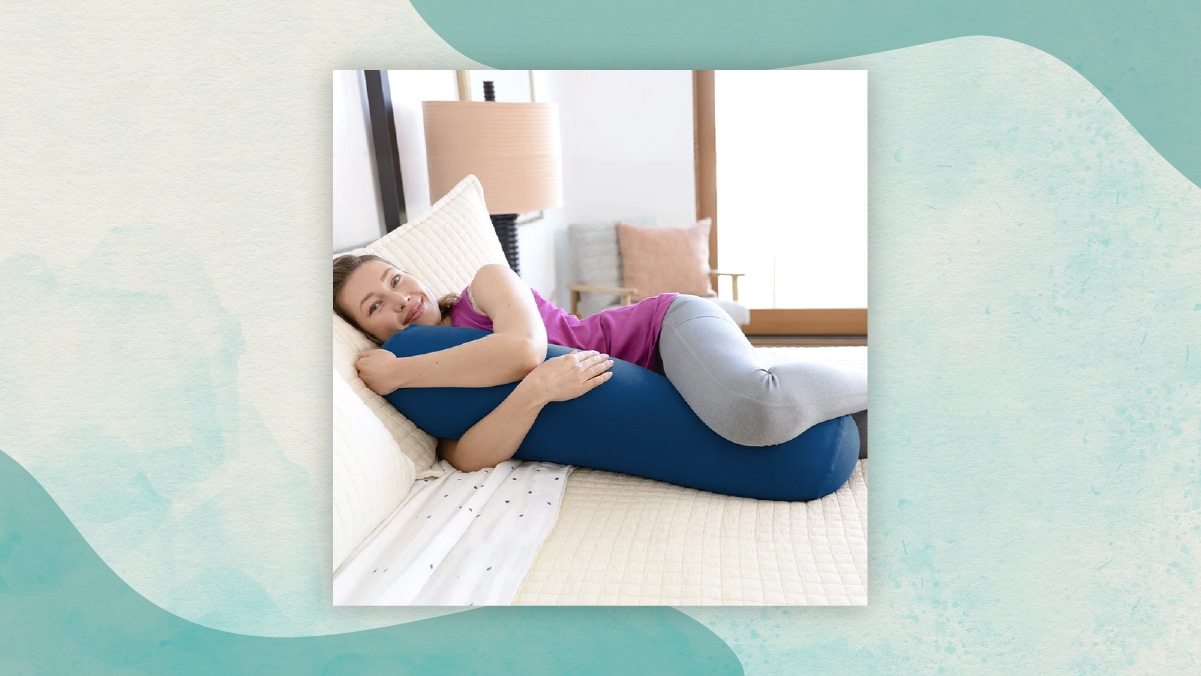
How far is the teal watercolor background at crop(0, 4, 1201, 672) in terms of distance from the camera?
4.17ft

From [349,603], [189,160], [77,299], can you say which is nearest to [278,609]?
[349,603]

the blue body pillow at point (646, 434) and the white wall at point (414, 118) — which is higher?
the white wall at point (414, 118)

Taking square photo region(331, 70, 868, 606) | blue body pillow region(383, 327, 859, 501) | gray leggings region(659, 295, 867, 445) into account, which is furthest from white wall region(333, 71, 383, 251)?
gray leggings region(659, 295, 867, 445)

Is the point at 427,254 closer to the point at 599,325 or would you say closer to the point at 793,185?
the point at 599,325

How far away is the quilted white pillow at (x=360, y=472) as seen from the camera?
1264 millimetres

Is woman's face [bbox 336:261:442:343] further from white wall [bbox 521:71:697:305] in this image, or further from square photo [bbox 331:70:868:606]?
white wall [bbox 521:71:697:305]

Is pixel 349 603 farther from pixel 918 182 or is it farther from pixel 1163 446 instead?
pixel 1163 446

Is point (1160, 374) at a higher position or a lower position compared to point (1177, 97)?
lower

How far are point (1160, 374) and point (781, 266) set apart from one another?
0.57 metres

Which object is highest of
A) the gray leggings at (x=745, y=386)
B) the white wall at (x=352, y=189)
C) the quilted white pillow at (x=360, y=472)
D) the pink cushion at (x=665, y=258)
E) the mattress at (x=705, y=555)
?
the white wall at (x=352, y=189)

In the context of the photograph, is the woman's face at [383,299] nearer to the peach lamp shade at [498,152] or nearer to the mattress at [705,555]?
the peach lamp shade at [498,152]

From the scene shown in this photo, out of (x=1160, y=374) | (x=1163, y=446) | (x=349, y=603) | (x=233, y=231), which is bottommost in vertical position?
(x=349, y=603)

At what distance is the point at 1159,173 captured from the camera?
1.26 m

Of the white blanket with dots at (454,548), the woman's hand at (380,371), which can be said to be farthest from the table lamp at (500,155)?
the white blanket with dots at (454,548)
